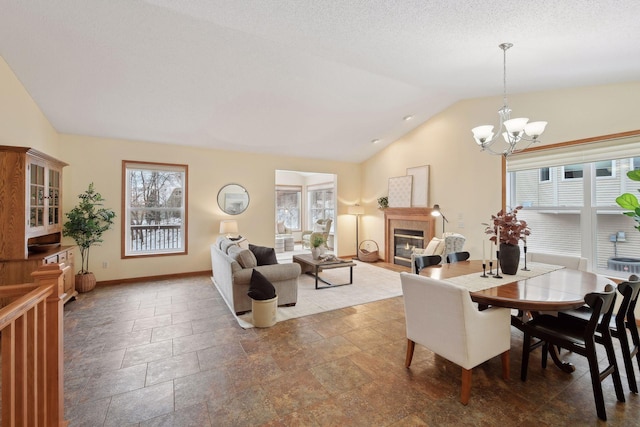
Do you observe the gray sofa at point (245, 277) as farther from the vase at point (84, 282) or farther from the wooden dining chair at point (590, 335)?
the wooden dining chair at point (590, 335)

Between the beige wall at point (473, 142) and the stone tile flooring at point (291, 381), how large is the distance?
8.01ft

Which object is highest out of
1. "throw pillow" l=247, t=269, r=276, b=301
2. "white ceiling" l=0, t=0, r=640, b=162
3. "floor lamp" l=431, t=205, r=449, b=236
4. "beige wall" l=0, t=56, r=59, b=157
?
"white ceiling" l=0, t=0, r=640, b=162

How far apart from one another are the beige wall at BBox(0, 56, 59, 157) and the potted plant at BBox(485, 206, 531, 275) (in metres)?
5.15

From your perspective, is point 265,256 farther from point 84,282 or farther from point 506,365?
point 84,282

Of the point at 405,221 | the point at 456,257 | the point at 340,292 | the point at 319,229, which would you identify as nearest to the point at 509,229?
the point at 456,257

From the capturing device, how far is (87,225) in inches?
172

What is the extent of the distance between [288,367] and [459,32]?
10.7ft

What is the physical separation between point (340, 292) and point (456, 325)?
2673 mm

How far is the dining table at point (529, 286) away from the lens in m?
1.84

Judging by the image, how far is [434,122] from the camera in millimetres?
5602

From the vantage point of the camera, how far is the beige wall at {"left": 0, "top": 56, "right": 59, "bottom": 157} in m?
3.07

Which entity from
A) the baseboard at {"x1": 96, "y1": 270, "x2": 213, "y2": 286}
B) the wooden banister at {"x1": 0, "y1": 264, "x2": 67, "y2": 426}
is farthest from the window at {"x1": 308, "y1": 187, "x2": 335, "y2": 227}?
the wooden banister at {"x1": 0, "y1": 264, "x2": 67, "y2": 426}

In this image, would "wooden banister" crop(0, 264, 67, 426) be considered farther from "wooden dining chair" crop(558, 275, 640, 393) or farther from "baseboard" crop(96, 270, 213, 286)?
"baseboard" crop(96, 270, 213, 286)

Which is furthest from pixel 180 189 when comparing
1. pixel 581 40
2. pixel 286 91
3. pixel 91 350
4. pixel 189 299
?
pixel 581 40
